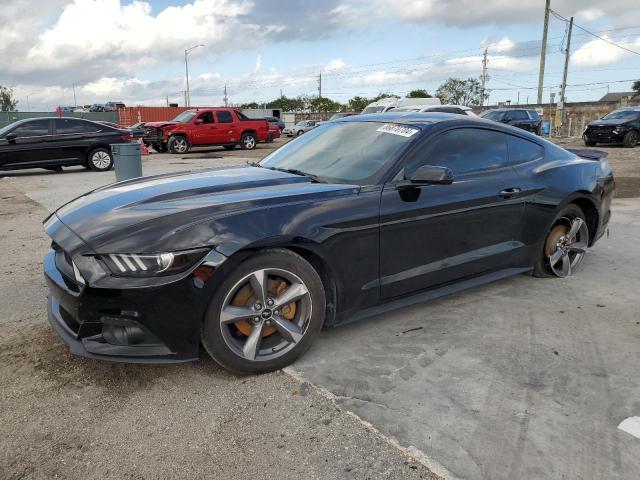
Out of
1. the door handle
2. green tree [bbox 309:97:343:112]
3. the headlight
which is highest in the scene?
green tree [bbox 309:97:343:112]

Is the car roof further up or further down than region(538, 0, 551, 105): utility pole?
further down

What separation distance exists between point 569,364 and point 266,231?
1.95 m

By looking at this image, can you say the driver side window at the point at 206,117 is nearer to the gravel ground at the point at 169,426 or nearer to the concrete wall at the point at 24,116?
the gravel ground at the point at 169,426

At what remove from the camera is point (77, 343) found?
2.68m

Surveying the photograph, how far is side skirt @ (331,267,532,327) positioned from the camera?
325 centimetres

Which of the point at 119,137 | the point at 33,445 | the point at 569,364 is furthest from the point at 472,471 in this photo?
the point at 119,137

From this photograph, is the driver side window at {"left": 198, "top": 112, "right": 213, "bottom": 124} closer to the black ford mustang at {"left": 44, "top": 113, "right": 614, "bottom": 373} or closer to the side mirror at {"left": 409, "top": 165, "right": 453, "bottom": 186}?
the black ford mustang at {"left": 44, "top": 113, "right": 614, "bottom": 373}

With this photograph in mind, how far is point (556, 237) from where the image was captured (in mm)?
4551

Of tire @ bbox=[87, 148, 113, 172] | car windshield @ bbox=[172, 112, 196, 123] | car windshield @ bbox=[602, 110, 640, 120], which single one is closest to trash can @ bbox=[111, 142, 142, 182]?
tire @ bbox=[87, 148, 113, 172]

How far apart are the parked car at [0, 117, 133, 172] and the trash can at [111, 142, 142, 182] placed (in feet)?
15.9

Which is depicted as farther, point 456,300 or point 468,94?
point 468,94

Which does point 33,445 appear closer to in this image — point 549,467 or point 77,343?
point 77,343

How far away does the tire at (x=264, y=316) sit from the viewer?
8.96 ft

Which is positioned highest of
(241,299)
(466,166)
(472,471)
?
(466,166)
